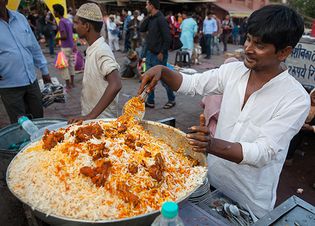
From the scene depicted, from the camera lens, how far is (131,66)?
9.02 m

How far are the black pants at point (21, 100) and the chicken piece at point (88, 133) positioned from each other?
6.29 ft

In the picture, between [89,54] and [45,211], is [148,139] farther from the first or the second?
[89,54]

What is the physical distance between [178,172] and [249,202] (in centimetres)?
60

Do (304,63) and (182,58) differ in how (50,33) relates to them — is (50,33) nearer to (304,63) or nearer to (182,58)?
(182,58)

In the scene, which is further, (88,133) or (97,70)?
(97,70)

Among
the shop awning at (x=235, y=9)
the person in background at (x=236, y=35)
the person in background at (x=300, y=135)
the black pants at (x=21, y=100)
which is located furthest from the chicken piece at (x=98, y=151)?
the shop awning at (x=235, y=9)

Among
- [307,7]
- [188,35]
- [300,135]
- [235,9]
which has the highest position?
[235,9]

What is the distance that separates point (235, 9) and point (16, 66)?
24.5 m

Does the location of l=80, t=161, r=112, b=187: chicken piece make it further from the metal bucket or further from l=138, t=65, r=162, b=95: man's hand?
the metal bucket

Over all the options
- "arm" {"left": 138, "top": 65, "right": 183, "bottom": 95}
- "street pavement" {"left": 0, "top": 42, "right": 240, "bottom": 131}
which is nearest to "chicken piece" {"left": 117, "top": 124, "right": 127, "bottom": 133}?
"arm" {"left": 138, "top": 65, "right": 183, "bottom": 95}

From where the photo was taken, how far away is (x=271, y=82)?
166 cm

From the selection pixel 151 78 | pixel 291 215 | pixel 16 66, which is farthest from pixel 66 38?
pixel 291 215

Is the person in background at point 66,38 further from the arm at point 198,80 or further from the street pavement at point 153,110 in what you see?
the arm at point 198,80

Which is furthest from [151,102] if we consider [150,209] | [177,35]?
[177,35]
